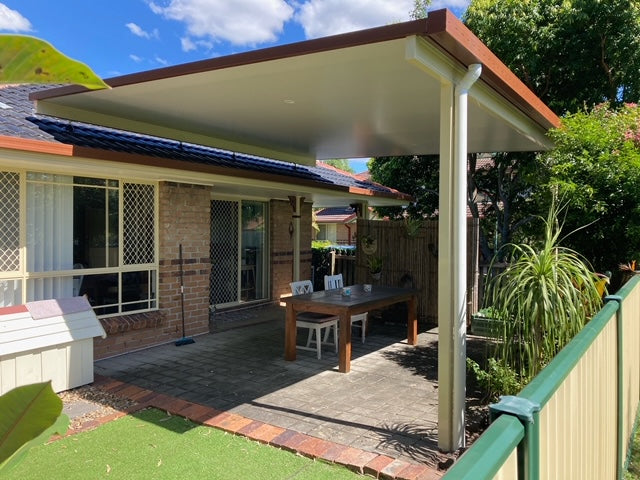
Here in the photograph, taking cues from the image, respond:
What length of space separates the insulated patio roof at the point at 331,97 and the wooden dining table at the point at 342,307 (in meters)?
2.55

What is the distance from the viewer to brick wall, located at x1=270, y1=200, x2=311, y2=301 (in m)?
11.1

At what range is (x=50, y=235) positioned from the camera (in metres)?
6.16

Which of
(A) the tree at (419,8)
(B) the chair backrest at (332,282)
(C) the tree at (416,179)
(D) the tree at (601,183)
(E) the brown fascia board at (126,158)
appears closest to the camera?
(E) the brown fascia board at (126,158)

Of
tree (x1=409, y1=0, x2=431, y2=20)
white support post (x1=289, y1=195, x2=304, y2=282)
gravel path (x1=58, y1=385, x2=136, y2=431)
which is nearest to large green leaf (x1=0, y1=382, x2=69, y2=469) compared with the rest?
gravel path (x1=58, y1=385, x2=136, y2=431)

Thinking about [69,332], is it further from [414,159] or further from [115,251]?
[414,159]

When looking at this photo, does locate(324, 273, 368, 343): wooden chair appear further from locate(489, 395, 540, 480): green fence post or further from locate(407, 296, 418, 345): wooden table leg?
locate(489, 395, 540, 480): green fence post

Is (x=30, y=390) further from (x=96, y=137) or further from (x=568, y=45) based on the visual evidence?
(x=568, y=45)

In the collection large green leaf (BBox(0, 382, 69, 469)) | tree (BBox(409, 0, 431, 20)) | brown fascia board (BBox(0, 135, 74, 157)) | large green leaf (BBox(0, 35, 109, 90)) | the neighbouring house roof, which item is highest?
tree (BBox(409, 0, 431, 20))

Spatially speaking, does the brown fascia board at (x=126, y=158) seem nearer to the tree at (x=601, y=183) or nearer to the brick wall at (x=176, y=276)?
the brick wall at (x=176, y=276)

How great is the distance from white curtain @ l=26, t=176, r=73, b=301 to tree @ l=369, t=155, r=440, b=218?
992cm

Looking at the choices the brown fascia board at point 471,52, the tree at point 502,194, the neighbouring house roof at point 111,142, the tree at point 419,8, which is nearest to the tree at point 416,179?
the tree at point 502,194

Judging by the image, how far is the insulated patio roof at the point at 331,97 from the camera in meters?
3.87

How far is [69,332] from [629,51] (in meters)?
11.3

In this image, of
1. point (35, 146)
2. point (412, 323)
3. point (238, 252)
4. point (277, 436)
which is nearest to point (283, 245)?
point (238, 252)
